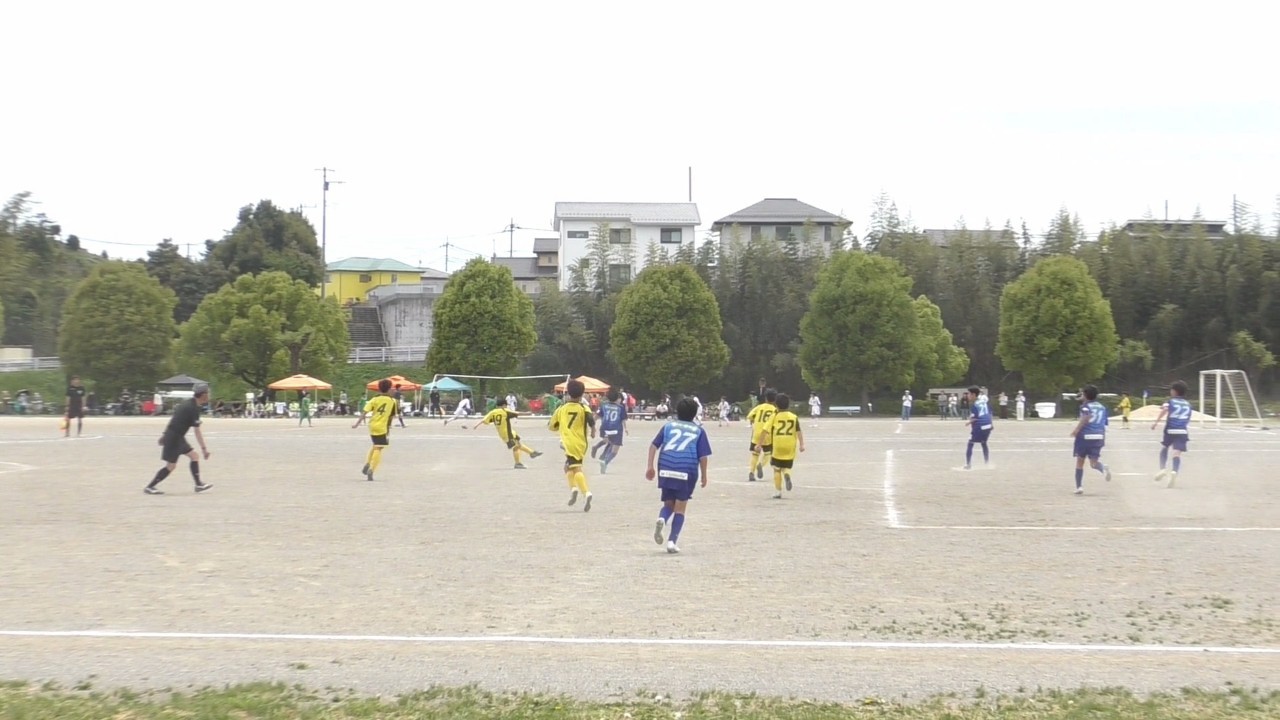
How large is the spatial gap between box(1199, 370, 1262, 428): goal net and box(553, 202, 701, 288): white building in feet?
134

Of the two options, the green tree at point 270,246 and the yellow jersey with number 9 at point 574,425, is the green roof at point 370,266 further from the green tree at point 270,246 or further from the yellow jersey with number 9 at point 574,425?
the yellow jersey with number 9 at point 574,425

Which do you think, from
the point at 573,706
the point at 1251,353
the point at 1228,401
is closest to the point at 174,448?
the point at 573,706

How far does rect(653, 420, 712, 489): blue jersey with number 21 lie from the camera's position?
12.4 metres

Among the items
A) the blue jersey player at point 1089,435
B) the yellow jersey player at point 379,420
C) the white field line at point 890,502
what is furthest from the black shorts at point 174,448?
the blue jersey player at point 1089,435

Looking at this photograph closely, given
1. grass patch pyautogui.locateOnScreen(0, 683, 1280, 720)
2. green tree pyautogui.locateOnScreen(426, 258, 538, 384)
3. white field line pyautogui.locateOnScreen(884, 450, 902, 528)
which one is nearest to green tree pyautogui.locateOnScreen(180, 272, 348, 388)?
green tree pyautogui.locateOnScreen(426, 258, 538, 384)

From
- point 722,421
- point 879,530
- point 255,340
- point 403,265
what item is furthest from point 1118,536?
point 403,265

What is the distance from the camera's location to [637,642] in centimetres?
815

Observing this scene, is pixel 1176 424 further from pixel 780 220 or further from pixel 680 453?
pixel 780 220

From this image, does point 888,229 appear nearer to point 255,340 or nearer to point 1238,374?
point 1238,374

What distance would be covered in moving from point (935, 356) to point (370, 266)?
64.2 meters

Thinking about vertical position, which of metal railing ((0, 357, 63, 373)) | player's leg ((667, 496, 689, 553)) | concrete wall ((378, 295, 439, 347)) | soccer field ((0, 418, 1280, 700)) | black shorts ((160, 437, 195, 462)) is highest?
concrete wall ((378, 295, 439, 347))

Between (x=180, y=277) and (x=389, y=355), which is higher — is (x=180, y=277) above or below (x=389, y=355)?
above

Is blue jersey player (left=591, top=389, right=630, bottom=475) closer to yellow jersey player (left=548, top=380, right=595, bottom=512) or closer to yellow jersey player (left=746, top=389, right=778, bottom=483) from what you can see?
yellow jersey player (left=746, top=389, right=778, bottom=483)

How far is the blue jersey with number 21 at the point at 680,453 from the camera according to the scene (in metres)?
12.4
